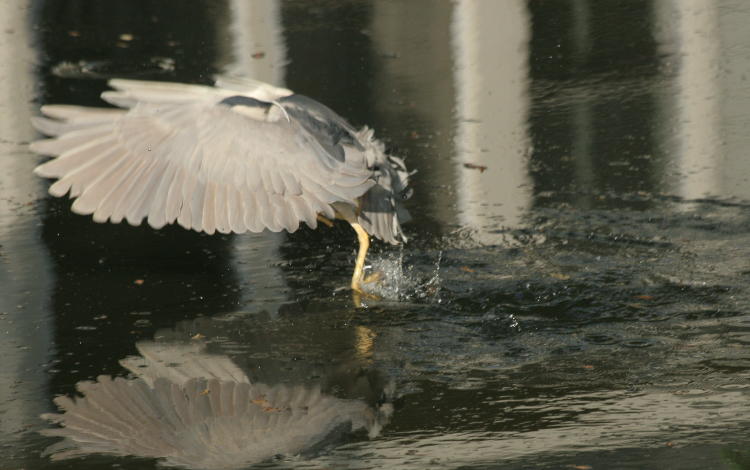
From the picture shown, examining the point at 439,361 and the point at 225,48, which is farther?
the point at 225,48

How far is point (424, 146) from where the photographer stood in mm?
9117

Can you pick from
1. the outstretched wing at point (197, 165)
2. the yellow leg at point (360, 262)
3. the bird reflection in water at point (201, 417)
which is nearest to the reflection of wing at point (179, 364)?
the bird reflection in water at point (201, 417)

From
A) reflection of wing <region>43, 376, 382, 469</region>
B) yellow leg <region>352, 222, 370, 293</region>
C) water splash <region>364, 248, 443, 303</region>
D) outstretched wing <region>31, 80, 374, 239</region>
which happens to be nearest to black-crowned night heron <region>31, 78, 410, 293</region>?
outstretched wing <region>31, 80, 374, 239</region>

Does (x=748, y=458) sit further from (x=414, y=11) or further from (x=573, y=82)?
(x=414, y=11)

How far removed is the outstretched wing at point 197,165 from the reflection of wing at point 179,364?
0.65 meters

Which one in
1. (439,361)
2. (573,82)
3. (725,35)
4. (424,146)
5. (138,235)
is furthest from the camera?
(725,35)

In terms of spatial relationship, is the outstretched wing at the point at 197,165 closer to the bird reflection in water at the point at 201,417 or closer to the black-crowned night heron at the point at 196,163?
the black-crowned night heron at the point at 196,163

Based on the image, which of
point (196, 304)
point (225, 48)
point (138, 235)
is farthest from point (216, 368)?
point (225, 48)

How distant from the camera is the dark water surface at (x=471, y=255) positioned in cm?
504

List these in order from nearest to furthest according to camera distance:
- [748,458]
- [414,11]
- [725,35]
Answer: [748,458]
[725,35]
[414,11]

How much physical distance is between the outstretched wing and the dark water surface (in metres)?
0.57

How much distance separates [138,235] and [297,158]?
192 cm

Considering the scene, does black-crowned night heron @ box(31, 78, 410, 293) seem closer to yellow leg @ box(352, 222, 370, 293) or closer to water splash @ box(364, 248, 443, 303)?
A: yellow leg @ box(352, 222, 370, 293)

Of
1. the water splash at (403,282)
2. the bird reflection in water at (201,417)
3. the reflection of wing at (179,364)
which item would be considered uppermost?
the bird reflection in water at (201,417)
